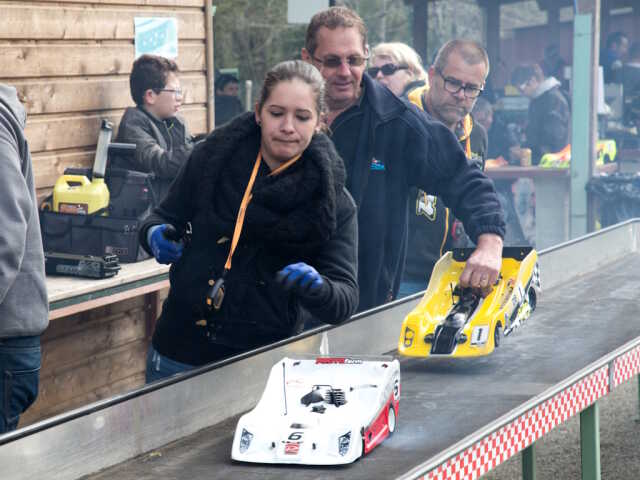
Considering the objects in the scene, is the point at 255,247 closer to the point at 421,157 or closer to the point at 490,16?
the point at 421,157

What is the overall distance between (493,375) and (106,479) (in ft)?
5.50

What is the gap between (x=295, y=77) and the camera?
3316 millimetres

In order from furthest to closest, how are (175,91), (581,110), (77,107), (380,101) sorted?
1. (581,110)
2. (175,91)
3. (77,107)
4. (380,101)

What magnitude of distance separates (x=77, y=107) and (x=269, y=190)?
3.27 metres

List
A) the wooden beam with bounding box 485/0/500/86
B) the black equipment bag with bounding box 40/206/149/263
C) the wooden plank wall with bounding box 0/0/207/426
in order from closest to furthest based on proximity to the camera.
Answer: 1. the black equipment bag with bounding box 40/206/149/263
2. the wooden plank wall with bounding box 0/0/207/426
3. the wooden beam with bounding box 485/0/500/86

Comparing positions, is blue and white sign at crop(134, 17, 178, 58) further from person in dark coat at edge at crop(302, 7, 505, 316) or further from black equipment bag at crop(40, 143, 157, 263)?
person in dark coat at edge at crop(302, 7, 505, 316)

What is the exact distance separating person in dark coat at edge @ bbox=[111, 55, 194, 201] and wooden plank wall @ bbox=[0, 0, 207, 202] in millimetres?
178

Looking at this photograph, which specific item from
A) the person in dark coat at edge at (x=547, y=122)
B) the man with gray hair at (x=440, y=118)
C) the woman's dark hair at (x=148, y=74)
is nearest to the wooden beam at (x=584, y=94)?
the person in dark coat at edge at (x=547, y=122)

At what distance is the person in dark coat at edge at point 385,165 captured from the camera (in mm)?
4008

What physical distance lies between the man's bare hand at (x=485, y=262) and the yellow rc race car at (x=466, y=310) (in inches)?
5.7

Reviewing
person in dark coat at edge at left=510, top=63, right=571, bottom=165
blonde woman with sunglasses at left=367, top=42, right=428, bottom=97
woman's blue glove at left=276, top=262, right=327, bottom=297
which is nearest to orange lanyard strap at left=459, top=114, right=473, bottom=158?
blonde woman with sunglasses at left=367, top=42, right=428, bottom=97

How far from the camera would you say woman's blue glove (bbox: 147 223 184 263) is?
11.2ft

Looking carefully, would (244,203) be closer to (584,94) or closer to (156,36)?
(156,36)

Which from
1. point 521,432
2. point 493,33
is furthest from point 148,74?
point 493,33
